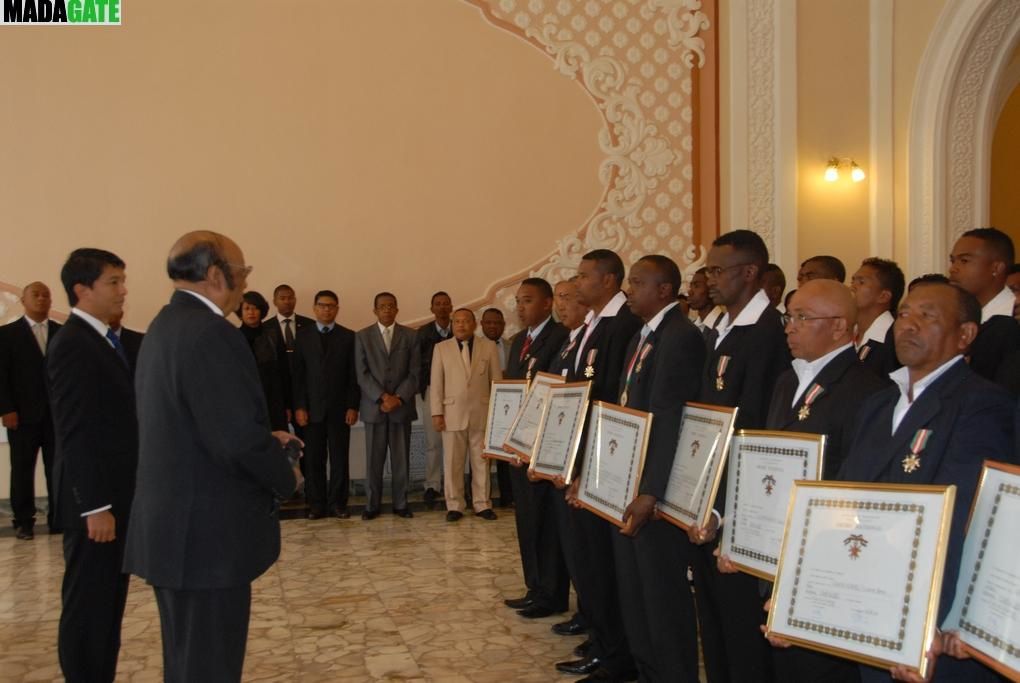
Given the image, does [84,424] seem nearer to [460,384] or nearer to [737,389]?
[737,389]

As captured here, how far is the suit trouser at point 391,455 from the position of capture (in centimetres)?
743

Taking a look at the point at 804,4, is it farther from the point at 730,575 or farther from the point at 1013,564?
the point at 1013,564

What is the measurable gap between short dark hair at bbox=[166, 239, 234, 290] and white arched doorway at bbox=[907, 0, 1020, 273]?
281 inches

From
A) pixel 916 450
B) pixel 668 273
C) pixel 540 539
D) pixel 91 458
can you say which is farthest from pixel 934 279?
pixel 91 458

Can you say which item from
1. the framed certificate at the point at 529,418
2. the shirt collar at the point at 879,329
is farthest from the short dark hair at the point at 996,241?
the framed certificate at the point at 529,418

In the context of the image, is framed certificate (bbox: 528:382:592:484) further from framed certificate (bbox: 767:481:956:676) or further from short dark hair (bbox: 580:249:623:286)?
framed certificate (bbox: 767:481:956:676)

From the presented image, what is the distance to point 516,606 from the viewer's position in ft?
16.2

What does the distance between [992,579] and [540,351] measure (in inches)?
124

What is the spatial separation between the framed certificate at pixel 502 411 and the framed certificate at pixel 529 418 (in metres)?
0.21

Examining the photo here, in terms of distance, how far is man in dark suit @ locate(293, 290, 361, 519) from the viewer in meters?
7.50

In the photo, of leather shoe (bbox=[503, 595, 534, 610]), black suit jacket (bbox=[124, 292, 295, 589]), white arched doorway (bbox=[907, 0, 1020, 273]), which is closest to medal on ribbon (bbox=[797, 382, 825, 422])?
black suit jacket (bbox=[124, 292, 295, 589])

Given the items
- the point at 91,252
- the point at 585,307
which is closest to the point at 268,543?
the point at 91,252

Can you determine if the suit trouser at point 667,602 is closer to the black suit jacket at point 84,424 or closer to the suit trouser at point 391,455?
the black suit jacket at point 84,424

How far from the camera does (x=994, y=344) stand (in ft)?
11.5
